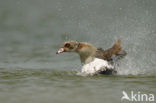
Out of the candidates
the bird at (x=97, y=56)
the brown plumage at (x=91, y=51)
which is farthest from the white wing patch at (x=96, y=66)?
the brown plumage at (x=91, y=51)

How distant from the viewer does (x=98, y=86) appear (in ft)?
31.9

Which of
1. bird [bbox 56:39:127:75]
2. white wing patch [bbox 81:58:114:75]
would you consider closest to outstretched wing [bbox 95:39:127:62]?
bird [bbox 56:39:127:75]

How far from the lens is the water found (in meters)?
9.33

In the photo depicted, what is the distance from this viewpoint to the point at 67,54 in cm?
1602

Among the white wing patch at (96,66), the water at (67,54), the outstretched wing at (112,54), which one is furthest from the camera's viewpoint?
the outstretched wing at (112,54)

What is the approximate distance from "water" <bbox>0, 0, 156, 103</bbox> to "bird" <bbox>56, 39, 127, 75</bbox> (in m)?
0.27

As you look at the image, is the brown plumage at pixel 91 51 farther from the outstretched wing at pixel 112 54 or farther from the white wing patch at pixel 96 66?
the white wing patch at pixel 96 66

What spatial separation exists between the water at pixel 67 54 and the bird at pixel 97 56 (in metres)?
0.27

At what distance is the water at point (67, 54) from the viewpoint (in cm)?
933

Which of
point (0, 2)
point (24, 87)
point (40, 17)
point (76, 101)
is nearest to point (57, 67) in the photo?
point (24, 87)

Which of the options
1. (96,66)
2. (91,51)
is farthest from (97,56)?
(96,66)

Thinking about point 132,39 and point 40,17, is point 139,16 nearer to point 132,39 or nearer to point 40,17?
point 132,39

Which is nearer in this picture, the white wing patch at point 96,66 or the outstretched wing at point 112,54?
the white wing patch at point 96,66

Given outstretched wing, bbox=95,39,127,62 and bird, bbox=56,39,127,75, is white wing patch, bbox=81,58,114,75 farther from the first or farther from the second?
outstretched wing, bbox=95,39,127,62
